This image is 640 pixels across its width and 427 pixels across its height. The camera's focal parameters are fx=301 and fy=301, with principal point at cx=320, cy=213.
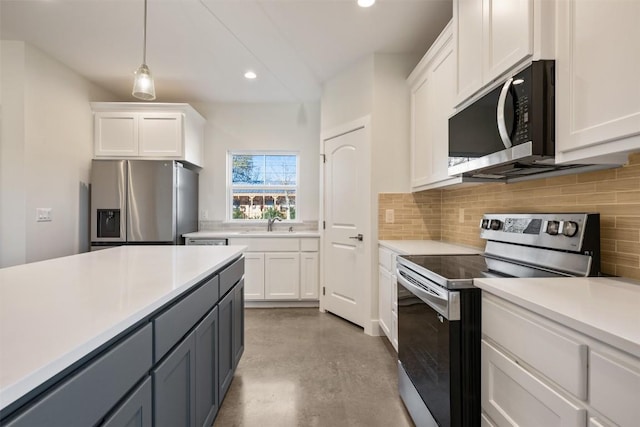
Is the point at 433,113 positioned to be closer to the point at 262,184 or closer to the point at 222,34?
the point at 222,34

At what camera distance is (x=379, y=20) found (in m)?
2.42

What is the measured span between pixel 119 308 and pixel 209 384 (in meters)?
0.87

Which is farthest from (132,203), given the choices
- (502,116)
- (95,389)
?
(502,116)

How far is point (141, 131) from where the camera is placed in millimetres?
3584

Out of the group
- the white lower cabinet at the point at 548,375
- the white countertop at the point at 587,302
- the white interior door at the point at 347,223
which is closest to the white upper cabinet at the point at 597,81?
the white countertop at the point at 587,302

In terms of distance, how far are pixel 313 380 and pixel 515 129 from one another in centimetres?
196

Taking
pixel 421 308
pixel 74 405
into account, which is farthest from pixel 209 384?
pixel 421 308

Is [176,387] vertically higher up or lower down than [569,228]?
lower down

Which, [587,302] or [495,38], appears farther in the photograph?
[495,38]

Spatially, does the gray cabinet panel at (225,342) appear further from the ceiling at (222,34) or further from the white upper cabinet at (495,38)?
the ceiling at (222,34)

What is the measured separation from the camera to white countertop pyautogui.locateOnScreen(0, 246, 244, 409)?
0.55 m

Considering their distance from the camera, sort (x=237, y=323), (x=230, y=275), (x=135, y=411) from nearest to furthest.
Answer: (x=135, y=411), (x=230, y=275), (x=237, y=323)

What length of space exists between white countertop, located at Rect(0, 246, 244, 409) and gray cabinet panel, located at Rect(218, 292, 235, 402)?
1.04ft

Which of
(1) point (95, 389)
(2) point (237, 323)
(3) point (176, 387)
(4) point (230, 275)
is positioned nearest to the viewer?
(1) point (95, 389)
